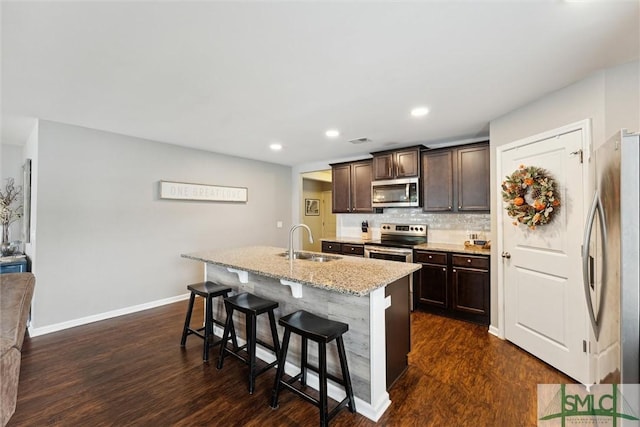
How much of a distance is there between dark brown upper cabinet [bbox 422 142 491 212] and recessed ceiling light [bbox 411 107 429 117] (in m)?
1.11

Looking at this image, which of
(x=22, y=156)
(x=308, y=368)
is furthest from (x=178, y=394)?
(x=22, y=156)

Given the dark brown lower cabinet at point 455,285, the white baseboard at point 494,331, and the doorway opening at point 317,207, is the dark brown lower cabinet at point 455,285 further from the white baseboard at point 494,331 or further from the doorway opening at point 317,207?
the doorway opening at point 317,207

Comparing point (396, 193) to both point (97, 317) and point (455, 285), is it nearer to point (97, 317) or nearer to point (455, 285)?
point (455, 285)

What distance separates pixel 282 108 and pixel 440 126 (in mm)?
1950

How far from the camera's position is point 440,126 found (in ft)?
11.3

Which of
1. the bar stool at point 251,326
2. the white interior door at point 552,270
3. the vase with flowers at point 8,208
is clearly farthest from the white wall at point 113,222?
the white interior door at point 552,270

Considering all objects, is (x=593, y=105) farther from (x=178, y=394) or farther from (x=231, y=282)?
(x=178, y=394)

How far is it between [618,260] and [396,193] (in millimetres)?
3237

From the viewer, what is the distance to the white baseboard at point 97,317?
3153 mm

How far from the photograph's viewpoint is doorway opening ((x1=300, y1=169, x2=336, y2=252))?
7121mm

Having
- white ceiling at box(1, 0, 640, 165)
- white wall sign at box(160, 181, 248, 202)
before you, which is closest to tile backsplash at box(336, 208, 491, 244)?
white ceiling at box(1, 0, 640, 165)

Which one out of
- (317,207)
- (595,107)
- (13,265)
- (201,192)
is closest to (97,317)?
(13,265)

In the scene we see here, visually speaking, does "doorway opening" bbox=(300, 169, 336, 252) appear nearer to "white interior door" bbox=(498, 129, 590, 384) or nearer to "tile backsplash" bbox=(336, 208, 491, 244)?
"tile backsplash" bbox=(336, 208, 491, 244)

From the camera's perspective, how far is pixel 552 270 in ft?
8.06
